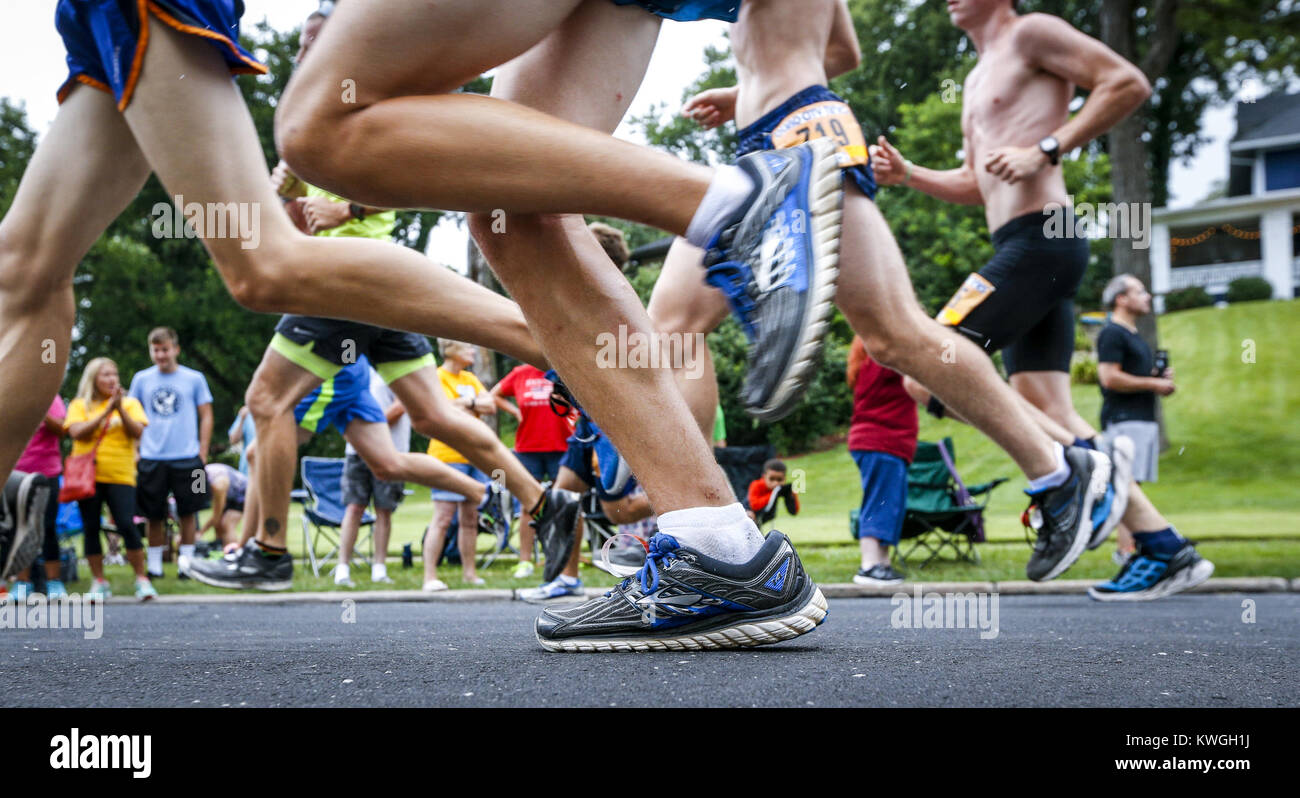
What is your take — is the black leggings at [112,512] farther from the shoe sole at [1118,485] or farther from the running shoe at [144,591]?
the shoe sole at [1118,485]

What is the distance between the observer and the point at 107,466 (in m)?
7.96

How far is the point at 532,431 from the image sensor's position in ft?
28.8

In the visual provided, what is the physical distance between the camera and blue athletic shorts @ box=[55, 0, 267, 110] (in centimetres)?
232

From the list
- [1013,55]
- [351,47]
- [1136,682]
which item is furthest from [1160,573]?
[351,47]

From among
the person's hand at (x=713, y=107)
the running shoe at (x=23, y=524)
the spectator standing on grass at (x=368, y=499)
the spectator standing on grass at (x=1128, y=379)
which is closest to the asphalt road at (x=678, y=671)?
the running shoe at (x=23, y=524)

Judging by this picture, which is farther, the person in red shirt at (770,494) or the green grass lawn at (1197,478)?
the person in red shirt at (770,494)

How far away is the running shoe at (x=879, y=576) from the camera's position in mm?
6594

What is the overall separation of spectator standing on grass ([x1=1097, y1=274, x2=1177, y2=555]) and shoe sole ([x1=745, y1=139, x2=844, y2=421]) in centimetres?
643

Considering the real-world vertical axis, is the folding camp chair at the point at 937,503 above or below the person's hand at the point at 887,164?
below

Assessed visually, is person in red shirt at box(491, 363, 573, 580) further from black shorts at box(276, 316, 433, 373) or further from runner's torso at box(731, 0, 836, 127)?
runner's torso at box(731, 0, 836, 127)

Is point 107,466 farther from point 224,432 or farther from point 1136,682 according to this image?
point 224,432

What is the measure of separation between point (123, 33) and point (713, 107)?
1952 mm

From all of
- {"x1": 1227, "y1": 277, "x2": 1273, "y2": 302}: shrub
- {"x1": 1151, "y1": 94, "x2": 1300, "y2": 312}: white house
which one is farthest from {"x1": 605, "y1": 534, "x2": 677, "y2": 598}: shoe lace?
{"x1": 1151, "y1": 94, "x2": 1300, "y2": 312}: white house

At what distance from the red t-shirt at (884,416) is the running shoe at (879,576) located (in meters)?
0.81
